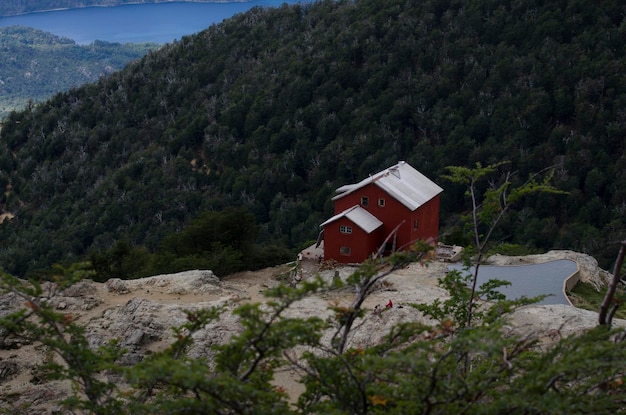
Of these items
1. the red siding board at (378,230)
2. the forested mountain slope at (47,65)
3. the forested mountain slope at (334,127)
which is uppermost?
the red siding board at (378,230)

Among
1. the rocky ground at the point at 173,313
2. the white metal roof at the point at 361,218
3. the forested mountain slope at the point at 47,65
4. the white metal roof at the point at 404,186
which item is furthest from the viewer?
the forested mountain slope at the point at 47,65

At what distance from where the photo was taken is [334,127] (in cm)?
6600

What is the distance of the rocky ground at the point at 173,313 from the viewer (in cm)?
1806

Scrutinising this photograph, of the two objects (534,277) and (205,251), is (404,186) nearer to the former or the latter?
(534,277)

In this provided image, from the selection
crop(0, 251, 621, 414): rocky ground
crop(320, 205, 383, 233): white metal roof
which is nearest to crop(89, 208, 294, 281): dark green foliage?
crop(0, 251, 621, 414): rocky ground

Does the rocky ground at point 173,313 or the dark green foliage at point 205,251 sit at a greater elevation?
the rocky ground at point 173,313

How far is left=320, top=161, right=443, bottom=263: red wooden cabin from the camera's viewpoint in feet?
97.4

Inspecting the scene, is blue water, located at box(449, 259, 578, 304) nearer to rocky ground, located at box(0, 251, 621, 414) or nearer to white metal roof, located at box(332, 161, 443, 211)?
rocky ground, located at box(0, 251, 621, 414)

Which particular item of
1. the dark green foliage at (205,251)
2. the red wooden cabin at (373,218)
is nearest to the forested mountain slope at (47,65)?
the dark green foliage at (205,251)

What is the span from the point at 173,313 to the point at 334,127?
46113 millimetres

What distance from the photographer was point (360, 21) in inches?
2950

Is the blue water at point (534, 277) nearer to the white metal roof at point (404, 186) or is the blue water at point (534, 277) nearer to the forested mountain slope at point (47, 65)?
the white metal roof at point (404, 186)

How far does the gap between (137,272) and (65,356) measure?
2081 centimetres

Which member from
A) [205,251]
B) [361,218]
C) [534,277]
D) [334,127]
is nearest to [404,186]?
[361,218]
